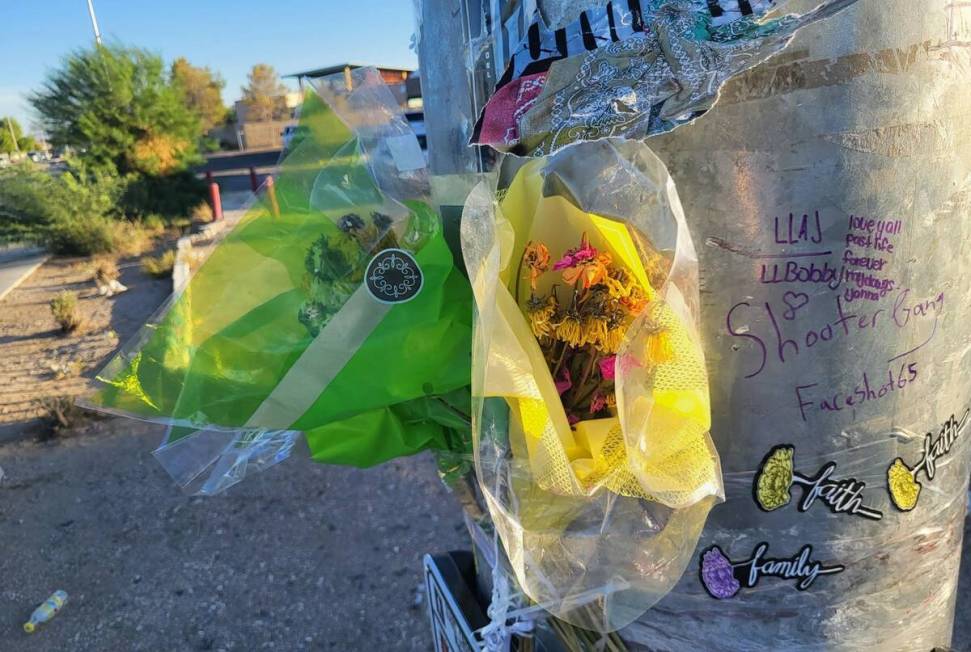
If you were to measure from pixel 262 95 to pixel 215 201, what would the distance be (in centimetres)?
3931

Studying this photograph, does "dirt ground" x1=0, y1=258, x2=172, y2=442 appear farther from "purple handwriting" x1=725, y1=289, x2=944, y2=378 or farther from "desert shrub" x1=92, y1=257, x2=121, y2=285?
"purple handwriting" x1=725, y1=289, x2=944, y2=378

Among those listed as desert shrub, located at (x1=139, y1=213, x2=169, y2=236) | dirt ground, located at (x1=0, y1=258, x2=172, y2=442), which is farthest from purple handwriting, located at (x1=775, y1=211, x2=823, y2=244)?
desert shrub, located at (x1=139, y1=213, x2=169, y2=236)

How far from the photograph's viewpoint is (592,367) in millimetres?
1023

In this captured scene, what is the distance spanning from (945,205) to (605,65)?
54 centimetres

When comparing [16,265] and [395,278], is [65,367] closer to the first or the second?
[16,265]

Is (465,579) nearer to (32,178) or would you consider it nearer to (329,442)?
(329,442)

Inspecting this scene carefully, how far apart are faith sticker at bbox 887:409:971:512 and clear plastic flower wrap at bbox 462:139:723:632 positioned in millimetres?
330

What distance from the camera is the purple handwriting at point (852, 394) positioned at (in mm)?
1036

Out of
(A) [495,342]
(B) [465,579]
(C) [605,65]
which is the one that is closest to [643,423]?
(A) [495,342]

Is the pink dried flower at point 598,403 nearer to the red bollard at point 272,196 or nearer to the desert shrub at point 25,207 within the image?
the red bollard at point 272,196

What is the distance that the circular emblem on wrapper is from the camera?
1105 mm

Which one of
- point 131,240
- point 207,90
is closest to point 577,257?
point 131,240

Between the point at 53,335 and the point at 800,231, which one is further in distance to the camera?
the point at 53,335

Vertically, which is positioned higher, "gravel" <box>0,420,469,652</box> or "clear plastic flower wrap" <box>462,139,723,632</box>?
"clear plastic flower wrap" <box>462,139,723,632</box>
